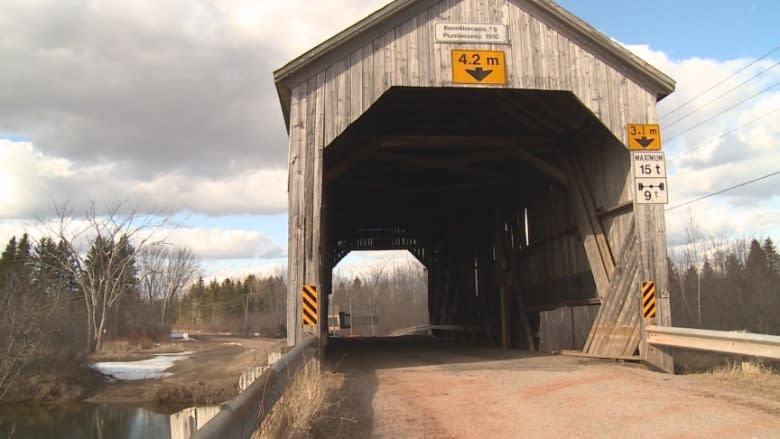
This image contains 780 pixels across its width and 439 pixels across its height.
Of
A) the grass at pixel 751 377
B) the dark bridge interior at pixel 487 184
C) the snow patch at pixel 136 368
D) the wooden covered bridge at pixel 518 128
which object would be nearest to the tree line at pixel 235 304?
the snow patch at pixel 136 368

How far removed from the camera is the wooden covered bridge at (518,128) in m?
11.0

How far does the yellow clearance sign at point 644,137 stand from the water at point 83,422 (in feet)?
51.1

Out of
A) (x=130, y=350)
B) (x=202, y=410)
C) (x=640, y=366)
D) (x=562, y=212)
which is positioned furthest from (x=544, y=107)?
(x=130, y=350)

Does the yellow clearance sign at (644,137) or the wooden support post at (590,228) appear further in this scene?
the wooden support post at (590,228)

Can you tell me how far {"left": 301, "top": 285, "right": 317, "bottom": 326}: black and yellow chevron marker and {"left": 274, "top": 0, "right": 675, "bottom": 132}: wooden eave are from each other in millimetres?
3474

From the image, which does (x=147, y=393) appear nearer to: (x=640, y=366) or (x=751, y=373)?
(x=640, y=366)

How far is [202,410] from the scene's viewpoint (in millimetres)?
4047

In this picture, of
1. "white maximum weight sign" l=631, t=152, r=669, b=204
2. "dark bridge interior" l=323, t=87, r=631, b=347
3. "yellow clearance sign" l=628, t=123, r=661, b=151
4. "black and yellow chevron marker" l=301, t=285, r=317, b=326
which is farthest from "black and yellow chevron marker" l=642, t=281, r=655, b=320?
"black and yellow chevron marker" l=301, t=285, r=317, b=326

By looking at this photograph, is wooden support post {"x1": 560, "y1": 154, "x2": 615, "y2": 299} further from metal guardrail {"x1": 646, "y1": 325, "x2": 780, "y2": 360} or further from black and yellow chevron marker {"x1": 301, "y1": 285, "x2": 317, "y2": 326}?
black and yellow chevron marker {"x1": 301, "y1": 285, "x2": 317, "y2": 326}

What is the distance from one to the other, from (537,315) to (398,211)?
870cm

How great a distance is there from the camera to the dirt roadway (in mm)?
5660

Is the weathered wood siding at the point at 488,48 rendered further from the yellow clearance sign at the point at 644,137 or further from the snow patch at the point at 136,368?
the snow patch at the point at 136,368

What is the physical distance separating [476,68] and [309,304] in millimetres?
5005

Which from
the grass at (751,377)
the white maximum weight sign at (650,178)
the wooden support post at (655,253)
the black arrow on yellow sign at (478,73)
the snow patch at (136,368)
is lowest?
the snow patch at (136,368)
